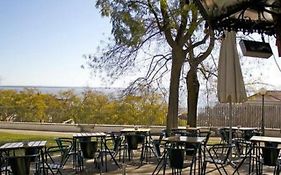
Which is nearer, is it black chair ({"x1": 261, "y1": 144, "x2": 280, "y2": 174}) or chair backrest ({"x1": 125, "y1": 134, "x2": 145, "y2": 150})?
black chair ({"x1": 261, "y1": 144, "x2": 280, "y2": 174})

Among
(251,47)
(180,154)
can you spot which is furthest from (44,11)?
(251,47)

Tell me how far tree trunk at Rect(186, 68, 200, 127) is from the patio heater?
847 cm

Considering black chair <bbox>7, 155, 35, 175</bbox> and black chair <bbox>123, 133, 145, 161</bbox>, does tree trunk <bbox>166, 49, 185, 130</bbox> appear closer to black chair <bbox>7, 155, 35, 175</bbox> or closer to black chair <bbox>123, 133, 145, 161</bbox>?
black chair <bbox>123, 133, 145, 161</bbox>

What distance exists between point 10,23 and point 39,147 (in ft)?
39.7

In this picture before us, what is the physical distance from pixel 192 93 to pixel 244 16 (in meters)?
9.30

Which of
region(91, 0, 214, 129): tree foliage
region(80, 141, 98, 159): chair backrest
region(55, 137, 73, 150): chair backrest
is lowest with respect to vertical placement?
region(80, 141, 98, 159): chair backrest

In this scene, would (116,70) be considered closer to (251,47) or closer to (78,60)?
(78,60)

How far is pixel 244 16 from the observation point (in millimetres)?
4125

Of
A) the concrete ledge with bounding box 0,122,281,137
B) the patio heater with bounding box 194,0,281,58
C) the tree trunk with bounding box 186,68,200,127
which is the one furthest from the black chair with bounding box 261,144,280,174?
the concrete ledge with bounding box 0,122,281,137

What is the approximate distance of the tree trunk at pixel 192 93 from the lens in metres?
13.1

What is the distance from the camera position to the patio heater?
3564 millimetres

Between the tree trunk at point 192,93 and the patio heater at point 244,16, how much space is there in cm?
847

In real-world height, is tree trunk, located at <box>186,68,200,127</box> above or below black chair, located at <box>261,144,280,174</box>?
above

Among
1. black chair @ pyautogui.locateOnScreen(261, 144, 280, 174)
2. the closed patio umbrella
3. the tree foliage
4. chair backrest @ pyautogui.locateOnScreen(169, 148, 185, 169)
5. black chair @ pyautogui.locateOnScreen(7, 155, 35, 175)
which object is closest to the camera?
black chair @ pyautogui.locateOnScreen(7, 155, 35, 175)
